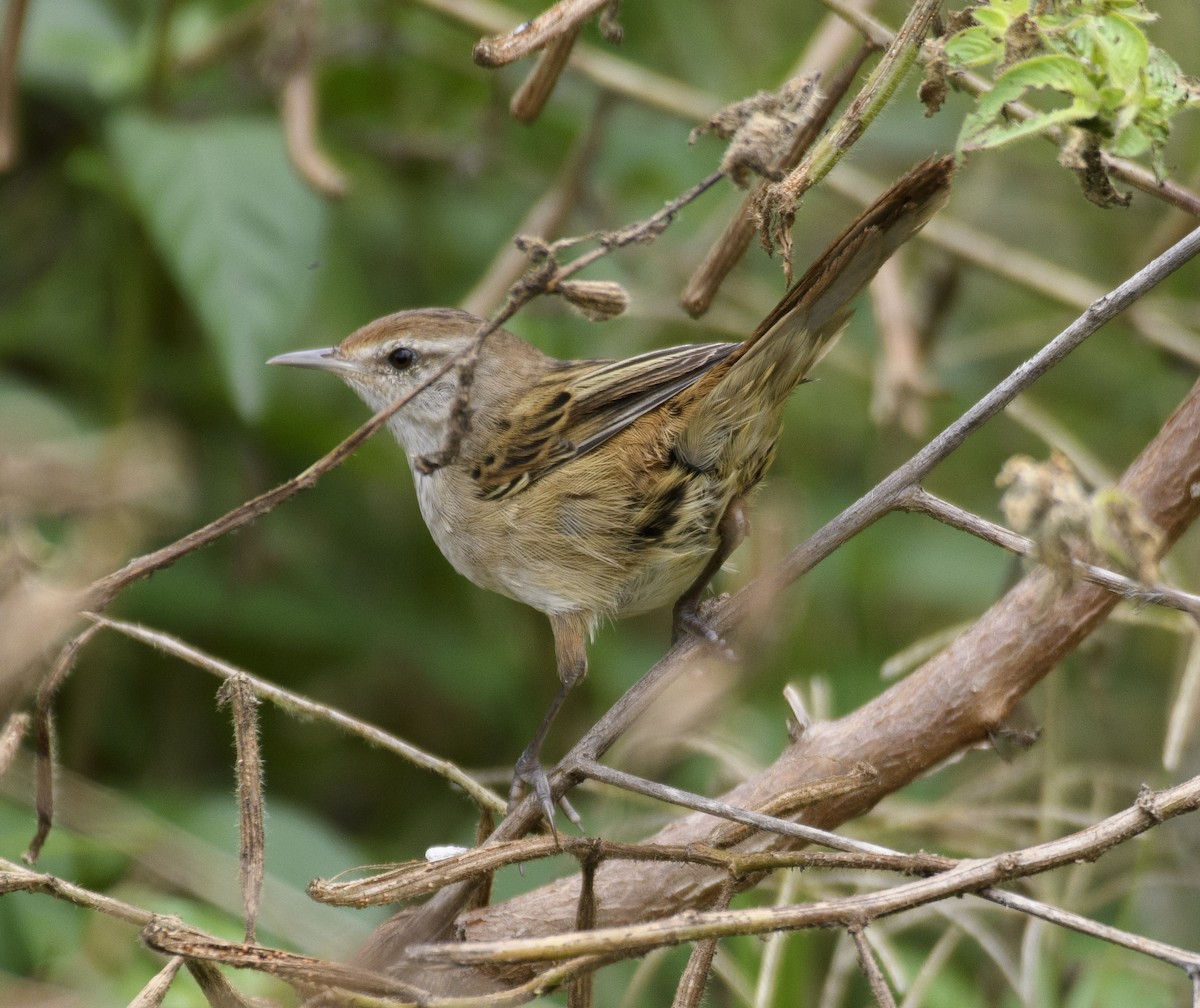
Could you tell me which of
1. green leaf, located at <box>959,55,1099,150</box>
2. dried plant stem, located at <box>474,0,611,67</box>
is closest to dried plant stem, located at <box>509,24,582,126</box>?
dried plant stem, located at <box>474,0,611,67</box>

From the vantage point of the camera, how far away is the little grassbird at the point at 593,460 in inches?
112

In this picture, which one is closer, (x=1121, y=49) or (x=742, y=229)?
(x=1121, y=49)

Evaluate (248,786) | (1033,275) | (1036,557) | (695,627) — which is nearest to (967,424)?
(1036,557)

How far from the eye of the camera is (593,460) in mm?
3184

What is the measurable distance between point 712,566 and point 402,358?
4.05ft

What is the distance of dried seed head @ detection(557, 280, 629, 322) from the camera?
1.99m

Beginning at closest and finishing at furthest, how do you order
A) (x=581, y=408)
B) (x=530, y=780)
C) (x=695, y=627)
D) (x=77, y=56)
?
(x=695, y=627) < (x=530, y=780) < (x=581, y=408) < (x=77, y=56)

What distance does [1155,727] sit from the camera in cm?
495

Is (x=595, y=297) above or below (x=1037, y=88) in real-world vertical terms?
below

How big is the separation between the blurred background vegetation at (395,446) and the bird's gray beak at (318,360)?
10 centimetres

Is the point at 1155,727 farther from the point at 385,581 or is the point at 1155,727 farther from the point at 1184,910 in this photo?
the point at 385,581

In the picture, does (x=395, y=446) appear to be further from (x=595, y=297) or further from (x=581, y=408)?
(x=595, y=297)

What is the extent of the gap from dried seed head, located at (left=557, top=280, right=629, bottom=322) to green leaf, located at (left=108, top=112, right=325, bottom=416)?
5.82 ft

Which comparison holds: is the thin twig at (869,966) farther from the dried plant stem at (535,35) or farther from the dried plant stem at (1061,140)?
the dried plant stem at (535,35)
